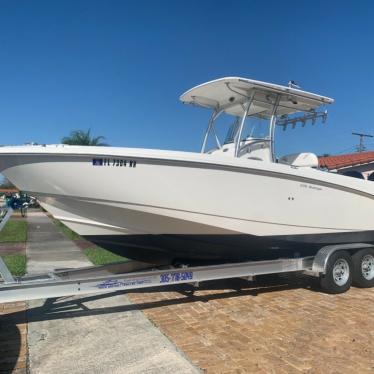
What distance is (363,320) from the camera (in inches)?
201

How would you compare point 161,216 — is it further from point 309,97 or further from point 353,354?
point 309,97

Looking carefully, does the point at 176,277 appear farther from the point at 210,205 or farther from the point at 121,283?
the point at 210,205

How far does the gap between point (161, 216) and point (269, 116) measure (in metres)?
2.78

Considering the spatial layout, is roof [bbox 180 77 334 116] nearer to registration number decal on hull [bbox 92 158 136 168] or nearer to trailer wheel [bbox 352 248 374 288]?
registration number decal on hull [bbox 92 158 136 168]

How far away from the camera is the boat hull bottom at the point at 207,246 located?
5.66 metres

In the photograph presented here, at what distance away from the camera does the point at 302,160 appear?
250 inches

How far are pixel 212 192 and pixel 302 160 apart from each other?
1794mm

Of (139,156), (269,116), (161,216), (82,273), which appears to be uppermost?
(269,116)

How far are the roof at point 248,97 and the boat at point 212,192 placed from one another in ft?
0.06

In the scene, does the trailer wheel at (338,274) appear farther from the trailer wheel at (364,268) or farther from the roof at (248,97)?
the roof at (248,97)

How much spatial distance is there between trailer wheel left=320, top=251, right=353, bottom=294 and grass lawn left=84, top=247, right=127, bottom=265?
422cm

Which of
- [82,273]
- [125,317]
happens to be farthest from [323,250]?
[82,273]

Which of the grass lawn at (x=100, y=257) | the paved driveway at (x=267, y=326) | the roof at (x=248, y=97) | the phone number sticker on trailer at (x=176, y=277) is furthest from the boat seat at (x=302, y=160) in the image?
the grass lawn at (x=100, y=257)

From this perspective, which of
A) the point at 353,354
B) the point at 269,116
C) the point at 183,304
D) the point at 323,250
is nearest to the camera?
the point at 353,354
